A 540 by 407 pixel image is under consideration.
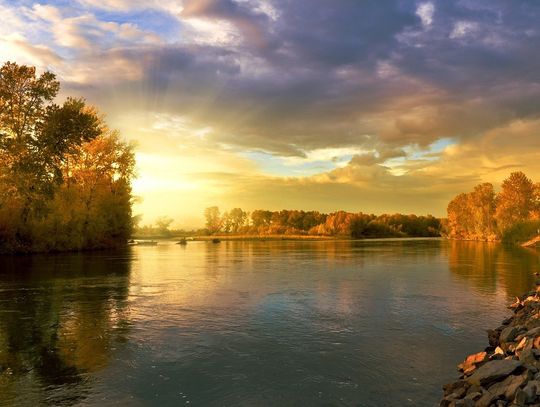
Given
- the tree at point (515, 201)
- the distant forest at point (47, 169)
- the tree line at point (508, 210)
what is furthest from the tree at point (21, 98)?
the tree at point (515, 201)

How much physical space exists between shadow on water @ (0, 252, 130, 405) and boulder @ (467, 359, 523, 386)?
1127 cm

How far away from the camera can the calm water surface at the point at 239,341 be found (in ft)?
42.3

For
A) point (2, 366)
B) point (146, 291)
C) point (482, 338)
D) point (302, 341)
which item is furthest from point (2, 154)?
point (482, 338)

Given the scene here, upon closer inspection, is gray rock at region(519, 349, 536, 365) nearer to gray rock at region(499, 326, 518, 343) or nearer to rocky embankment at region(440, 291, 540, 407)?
rocky embankment at region(440, 291, 540, 407)

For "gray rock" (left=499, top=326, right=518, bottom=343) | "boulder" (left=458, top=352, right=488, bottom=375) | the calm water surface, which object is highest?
"gray rock" (left=499, top=326, right=518, bottom=343)

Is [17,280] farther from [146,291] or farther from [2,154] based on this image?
[2,154]

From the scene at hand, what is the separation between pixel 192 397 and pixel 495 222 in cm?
18016

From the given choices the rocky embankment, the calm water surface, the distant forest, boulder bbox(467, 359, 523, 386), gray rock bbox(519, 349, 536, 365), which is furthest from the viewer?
the distant forest

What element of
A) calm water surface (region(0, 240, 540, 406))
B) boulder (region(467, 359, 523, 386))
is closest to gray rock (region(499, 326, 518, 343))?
calm water surface (region(0, 240, 540, 406))

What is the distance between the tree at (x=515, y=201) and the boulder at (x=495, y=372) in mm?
151978

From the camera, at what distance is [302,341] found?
1855 cm

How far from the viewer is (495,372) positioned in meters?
11.8

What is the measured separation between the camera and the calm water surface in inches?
508

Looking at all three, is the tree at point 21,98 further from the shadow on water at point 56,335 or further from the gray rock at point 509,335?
the gray rock at point 509,335
